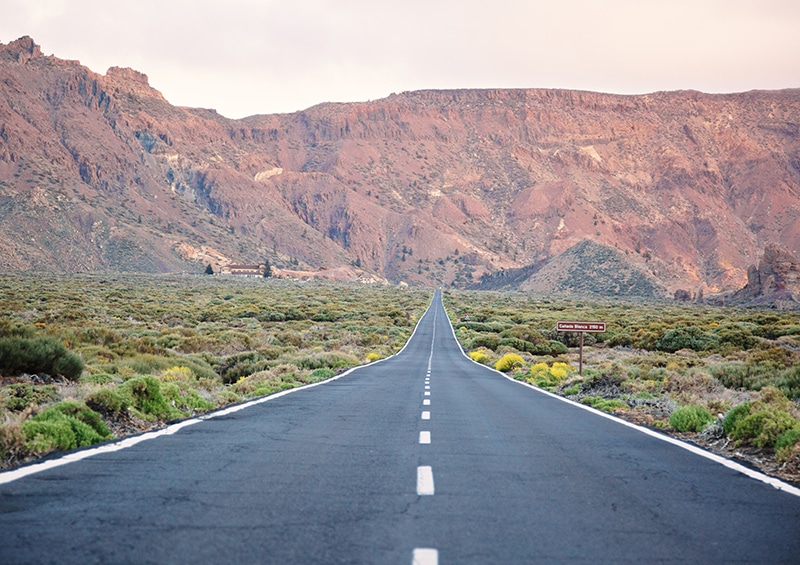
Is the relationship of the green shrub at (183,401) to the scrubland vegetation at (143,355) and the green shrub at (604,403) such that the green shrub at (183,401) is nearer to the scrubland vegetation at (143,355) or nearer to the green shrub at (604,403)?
the scrubland vegetation at (143,355)

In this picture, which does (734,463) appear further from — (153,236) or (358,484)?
(153,236)

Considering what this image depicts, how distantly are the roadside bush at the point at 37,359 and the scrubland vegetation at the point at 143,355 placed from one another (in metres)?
0.02

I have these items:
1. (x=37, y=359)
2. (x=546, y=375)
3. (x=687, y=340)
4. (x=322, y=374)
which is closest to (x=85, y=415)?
(x=37, y=359)

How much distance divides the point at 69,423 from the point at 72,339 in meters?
20.0

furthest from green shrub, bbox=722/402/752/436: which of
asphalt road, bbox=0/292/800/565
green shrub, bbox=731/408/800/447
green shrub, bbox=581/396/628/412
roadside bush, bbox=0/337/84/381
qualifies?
roadside bush, bbox=0/337/84/381

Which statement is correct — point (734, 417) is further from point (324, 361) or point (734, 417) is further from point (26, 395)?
point (324, 361)

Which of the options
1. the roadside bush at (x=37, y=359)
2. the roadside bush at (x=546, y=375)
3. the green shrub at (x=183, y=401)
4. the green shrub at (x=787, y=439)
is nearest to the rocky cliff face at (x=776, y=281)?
the roadside bush at (x=546, y=375)

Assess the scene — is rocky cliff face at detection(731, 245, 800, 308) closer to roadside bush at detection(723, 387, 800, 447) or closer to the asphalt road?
roadside bush at detection(723, 387, 800, 447)

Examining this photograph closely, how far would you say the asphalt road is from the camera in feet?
15.5

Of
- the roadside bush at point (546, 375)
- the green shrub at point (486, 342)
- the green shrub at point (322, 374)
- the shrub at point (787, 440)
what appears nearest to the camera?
the shrub at point (787, 440)

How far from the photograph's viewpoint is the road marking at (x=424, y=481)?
21.1 feet

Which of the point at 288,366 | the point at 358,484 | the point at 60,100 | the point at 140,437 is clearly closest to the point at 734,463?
the point at 358,484

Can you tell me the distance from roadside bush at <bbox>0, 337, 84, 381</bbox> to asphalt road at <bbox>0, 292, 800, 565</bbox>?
8152 millimetres

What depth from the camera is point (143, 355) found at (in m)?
24.2
